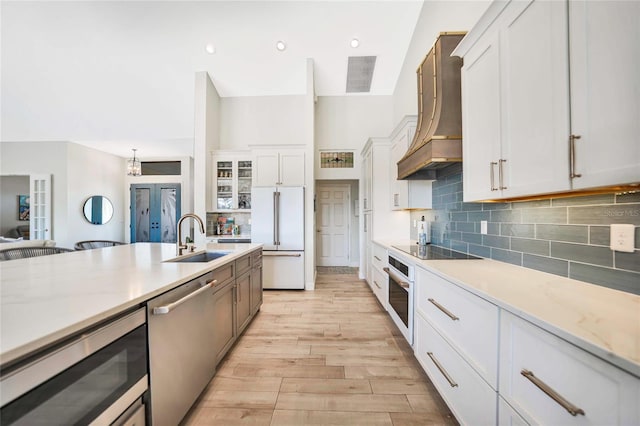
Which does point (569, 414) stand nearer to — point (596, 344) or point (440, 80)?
point (596, 344)

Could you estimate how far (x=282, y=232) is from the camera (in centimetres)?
395

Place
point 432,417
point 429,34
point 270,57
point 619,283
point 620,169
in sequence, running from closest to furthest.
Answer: point 620,169 < point 619,283 < point 432,417 < point 429,34 < point 270,57

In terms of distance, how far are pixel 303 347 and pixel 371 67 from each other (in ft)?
15.0

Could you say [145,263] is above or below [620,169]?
below

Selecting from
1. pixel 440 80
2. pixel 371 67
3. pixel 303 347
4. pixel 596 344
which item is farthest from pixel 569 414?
pixel 371 67

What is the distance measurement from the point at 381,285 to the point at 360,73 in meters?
3.83

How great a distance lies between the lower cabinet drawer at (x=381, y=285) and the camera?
272 centimetres

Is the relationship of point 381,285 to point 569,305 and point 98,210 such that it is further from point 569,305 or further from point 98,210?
point 98,210

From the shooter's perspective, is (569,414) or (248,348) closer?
(569,414)

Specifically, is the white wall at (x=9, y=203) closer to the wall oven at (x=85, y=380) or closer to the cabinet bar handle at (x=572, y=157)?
the wall oven at (x=85, y=380)

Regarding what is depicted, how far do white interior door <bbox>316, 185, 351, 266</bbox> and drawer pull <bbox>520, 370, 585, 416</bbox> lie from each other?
499 cm

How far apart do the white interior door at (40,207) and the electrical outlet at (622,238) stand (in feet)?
29.8

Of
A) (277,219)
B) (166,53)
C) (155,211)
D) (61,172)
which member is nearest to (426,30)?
(277,219)

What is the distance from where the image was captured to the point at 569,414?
70 centimetres
